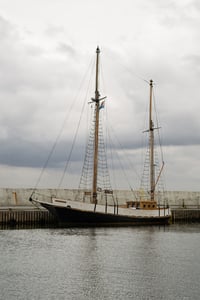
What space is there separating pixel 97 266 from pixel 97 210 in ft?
75.8

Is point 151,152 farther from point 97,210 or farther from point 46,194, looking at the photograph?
point 46,194

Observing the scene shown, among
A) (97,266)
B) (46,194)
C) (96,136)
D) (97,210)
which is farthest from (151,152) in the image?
(97,266)

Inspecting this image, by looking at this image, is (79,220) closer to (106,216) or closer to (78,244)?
(106,216)

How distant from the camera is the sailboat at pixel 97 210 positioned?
50.5 metres

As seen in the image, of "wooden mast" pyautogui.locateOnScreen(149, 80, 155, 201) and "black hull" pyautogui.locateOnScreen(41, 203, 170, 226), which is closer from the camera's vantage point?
"black hull" pyautogui.locateOnScreen(41, 203, 170, 226)

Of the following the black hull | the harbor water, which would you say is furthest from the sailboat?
the harbor water

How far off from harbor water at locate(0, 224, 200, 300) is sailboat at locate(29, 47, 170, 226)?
20.7 ft

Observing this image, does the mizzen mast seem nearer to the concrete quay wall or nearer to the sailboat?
the sailboat

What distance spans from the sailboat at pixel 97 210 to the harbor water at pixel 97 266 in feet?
20.7

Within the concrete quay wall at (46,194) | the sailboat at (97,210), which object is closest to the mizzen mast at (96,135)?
the sailboat at (97,210)

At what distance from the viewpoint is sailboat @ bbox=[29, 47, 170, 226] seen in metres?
50.5

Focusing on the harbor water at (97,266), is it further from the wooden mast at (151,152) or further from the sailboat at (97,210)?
the wooden mast at (151,152)

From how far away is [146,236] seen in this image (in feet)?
143

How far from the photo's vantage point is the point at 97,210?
51344 millimetres
